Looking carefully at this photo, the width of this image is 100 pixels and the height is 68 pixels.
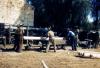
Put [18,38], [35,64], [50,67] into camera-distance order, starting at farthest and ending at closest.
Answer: [18,38]
[35,64]
[50,67]

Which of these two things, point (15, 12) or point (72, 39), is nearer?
point (72, 39)

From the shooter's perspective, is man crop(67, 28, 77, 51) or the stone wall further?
the stone wall

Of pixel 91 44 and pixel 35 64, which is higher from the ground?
pixel 35 64

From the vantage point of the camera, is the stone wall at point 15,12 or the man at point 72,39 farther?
the stone wall at point 15,12

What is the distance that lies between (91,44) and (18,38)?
10.8 m

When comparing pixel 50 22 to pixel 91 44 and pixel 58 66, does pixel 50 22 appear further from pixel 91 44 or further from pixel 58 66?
pixel 58 66

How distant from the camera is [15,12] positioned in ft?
127

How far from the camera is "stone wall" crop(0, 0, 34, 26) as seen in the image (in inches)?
1484

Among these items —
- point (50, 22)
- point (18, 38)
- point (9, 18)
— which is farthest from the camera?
point (50, 22)

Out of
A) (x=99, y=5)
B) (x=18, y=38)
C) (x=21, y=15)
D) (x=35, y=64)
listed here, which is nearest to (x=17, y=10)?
(x=21, y=15)

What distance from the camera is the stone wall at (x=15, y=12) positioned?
37.7m

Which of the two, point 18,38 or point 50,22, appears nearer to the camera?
point 18,38

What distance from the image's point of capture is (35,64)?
1647 cm

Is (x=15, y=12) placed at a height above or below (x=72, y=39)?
above
